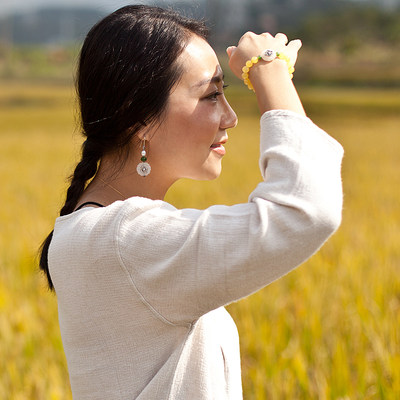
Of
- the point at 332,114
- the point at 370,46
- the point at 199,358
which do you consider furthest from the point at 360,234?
the point at 370,46

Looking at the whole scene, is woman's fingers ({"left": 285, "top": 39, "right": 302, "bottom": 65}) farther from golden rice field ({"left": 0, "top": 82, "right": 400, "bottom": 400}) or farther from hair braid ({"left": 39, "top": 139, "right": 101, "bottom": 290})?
golden rice field ({"left": 0, "top": 82, "right": 400, "bottom": 400})

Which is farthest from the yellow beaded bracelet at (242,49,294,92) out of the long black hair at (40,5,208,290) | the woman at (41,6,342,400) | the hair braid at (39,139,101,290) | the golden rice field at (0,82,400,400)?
the golden rice field at (0,82,400,400)

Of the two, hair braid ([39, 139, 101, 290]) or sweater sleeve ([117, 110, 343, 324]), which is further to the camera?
hair braid ([39, 139, 101, 290])

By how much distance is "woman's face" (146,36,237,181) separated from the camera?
2.91 feet

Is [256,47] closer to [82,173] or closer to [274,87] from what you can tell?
[274,87]

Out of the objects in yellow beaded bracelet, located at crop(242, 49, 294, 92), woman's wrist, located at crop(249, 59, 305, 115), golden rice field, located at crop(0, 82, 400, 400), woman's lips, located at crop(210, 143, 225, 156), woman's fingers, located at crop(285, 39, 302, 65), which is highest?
woman's fingers, located at crop(285, 39, 302, 65)

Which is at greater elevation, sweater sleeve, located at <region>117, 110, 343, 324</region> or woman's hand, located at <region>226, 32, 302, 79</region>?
woman's hand, located at <region>226, 32, 302, 79</region>

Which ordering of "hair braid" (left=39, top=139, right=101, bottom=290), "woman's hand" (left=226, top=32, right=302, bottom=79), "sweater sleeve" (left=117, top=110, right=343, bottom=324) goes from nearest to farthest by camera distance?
"sweater sleeve" (left=117, top=110, right=343, bottom=324), "woman's hand" (left=226, top=32, right=302, bottom=79), "hair braid" (left=39, top=139, right=101, bottom=290)

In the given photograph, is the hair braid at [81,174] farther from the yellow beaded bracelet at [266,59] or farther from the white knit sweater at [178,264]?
the yellow beaded bracelet at [266,59]

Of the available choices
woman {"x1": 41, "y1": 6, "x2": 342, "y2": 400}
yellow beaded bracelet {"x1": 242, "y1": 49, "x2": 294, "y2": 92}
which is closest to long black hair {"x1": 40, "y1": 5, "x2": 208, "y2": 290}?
woman {"x1": 41, "y1": 6, "x2": 342, "y2": 400}

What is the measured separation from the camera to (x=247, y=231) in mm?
747

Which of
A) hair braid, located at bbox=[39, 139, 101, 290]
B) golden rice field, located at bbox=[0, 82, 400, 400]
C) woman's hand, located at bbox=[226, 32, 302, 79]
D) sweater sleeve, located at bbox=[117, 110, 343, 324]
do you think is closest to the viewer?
sweater sleeve, located at bbox=[117, 110, 343, 324]

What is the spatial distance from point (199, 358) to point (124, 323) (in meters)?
0.13

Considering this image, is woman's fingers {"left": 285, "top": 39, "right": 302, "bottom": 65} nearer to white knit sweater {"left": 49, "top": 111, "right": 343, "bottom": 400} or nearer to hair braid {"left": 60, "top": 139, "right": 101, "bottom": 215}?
white knit sweater {"left": 49, "top": 111, "right": 343, "bottom": 400}
